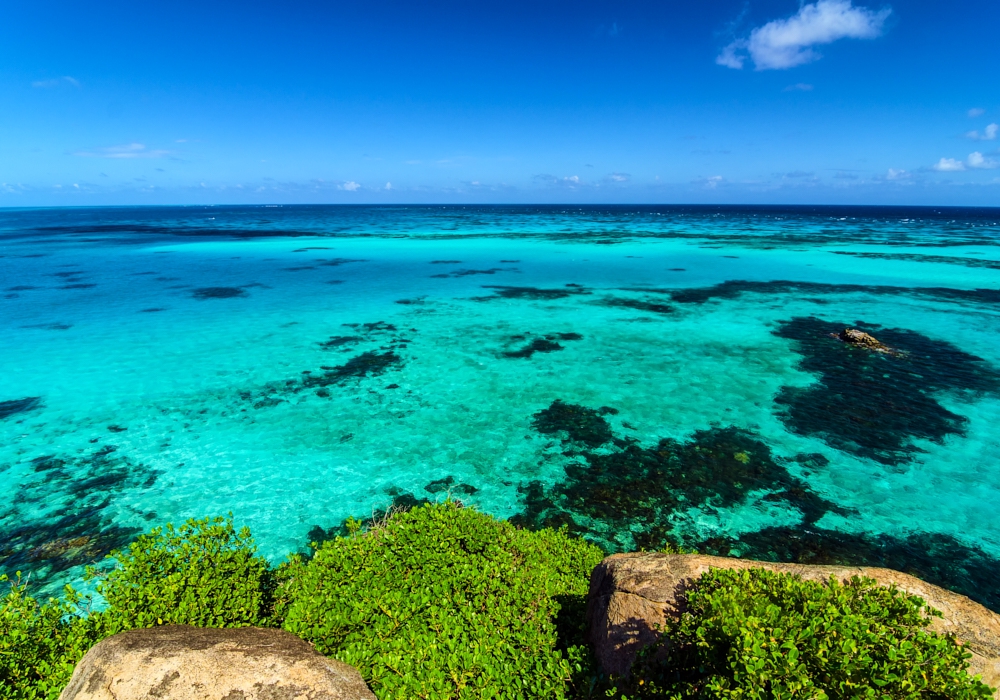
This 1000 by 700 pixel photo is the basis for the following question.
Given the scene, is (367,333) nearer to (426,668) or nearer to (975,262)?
(426,668)

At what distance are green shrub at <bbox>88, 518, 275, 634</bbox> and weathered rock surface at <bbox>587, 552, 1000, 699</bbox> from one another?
14.3 ft

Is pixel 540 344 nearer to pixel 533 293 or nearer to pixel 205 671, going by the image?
pixel 533 293

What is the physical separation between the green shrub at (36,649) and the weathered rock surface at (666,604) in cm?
581

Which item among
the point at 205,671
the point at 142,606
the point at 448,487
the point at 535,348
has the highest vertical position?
the point at 205,671

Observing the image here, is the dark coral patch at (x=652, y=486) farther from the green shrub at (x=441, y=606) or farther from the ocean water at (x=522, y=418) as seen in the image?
the green shrub at (x=441, y=606)

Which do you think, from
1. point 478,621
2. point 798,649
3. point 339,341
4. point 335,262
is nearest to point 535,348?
point 339,341

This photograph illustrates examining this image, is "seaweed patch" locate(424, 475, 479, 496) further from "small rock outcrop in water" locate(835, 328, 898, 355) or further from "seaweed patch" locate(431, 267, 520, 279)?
"seaweed patch" locate(431, 267, 520, 279)

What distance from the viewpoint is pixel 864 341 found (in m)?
22.3

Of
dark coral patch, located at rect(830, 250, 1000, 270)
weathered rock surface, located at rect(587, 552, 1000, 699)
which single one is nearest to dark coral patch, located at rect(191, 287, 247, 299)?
weathered rock surface, located at rect(587, 552, 1000, 699)

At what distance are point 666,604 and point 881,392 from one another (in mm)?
16649

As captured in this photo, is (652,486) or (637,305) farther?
(637,305)

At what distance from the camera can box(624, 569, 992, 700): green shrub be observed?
3750 millimetres

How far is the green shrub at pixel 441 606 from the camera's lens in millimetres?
5445

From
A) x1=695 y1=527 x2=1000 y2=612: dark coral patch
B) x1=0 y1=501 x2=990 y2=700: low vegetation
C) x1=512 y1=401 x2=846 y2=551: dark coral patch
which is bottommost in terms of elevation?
x1=695 y1=527 x2=1000 y2=612: dark coral patch
